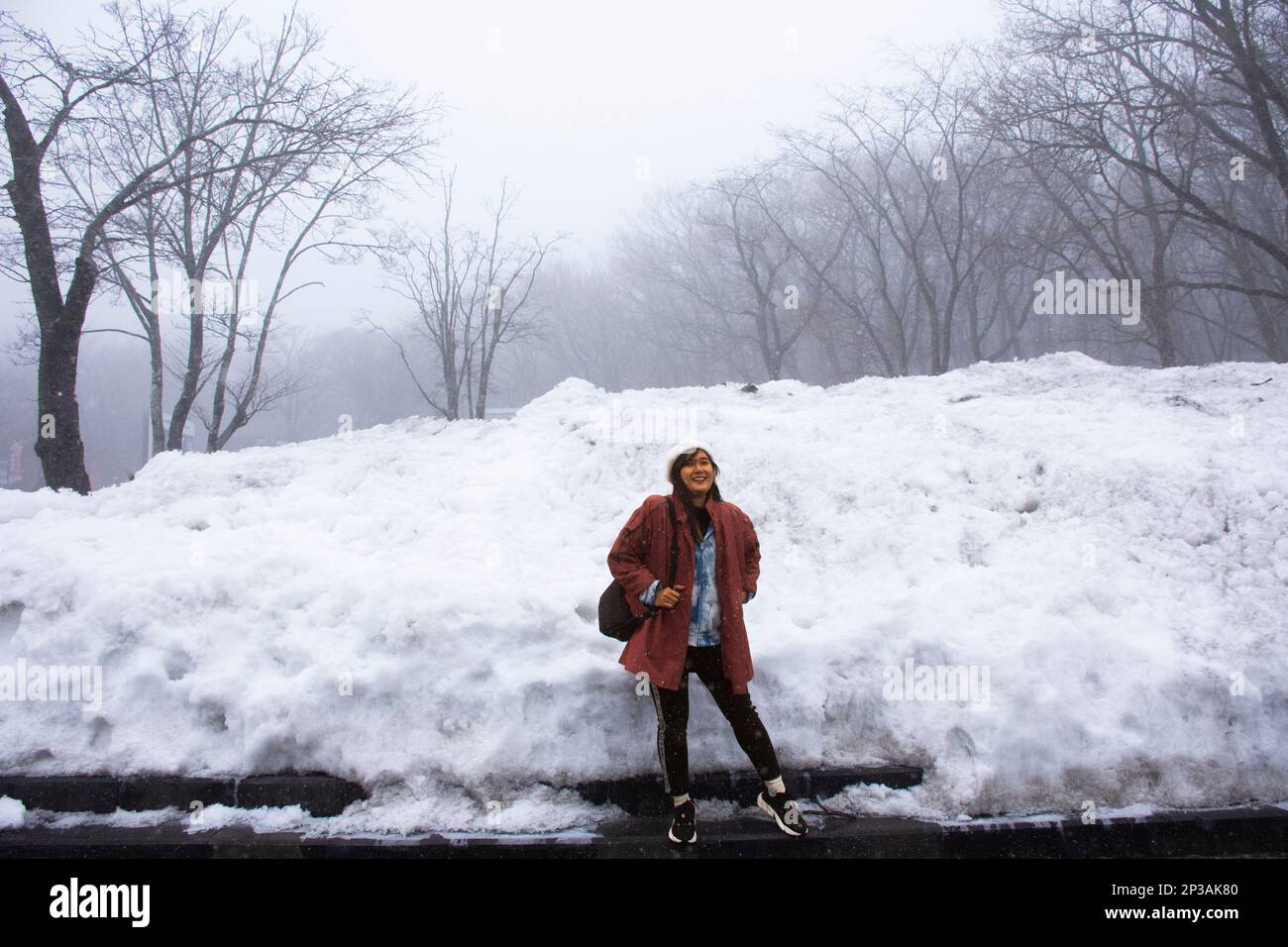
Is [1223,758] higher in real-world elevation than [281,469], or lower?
lower

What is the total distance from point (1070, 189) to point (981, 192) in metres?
2.33

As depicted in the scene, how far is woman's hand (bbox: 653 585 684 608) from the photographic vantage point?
3.20m

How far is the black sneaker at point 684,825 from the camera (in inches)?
129

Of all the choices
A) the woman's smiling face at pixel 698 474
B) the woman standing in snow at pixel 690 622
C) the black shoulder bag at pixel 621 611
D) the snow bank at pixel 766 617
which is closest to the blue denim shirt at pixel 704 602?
the woman standing in snow at pixel 690 622

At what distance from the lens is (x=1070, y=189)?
19.0m

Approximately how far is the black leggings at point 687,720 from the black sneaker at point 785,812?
0.42 ft

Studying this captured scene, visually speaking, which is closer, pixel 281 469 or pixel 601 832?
pixel 601 832

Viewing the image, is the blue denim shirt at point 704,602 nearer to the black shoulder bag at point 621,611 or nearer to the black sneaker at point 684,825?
the black shoulder bag at point 621,611

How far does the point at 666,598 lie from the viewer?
3.21 metres

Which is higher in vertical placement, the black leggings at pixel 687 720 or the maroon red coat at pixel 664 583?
the maroon red coat at pixel 664 583

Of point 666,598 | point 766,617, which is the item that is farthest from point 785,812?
point 766,617
